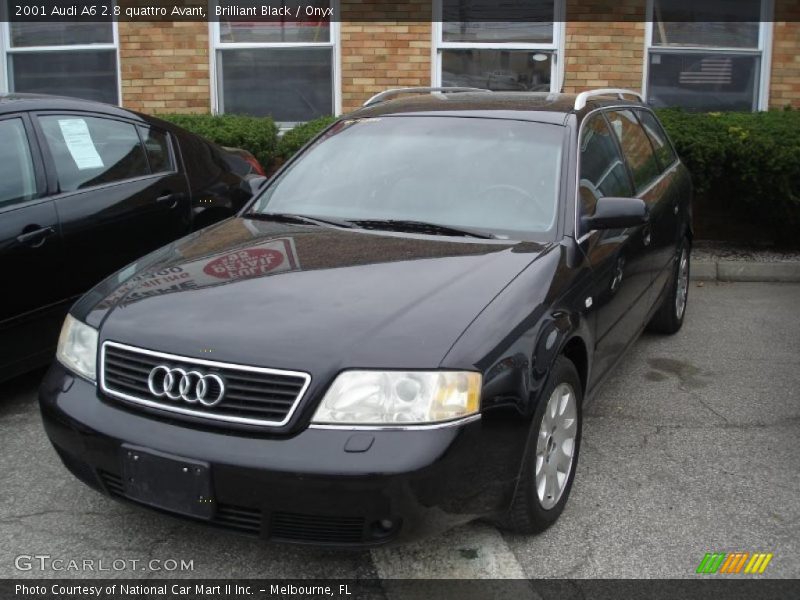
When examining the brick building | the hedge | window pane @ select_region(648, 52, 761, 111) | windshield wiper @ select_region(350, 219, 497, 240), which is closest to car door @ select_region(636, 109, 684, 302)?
windshield wiper @ select_region(350, 219, 497, 240)

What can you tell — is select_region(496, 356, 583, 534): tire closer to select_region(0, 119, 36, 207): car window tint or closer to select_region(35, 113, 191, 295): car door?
select_region(35, 113, 191, 295): car door

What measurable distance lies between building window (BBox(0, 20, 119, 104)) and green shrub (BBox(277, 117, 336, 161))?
222 cm

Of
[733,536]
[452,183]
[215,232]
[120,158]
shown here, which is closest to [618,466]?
[733,536]

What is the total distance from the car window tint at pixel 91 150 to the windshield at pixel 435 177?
1132 millimetres

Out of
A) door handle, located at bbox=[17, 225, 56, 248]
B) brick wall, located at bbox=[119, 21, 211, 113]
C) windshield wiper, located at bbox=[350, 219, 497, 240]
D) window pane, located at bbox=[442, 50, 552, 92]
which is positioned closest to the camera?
windshield wiper, located at bbox=[350, 219, 497, 240]

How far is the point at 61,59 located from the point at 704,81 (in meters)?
6.49

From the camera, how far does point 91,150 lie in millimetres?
5090

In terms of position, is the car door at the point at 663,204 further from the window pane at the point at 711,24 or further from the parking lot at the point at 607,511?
the window pane at the point at 711,24

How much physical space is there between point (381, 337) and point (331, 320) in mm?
196

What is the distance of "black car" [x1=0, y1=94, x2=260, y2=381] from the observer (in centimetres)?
447

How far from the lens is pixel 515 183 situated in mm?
4027

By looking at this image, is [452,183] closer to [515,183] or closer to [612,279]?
[515,183]

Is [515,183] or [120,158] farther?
[120,158]

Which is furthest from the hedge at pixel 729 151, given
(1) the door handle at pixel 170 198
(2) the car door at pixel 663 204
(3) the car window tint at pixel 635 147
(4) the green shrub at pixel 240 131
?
(1) the door handle at pixel 170 198
